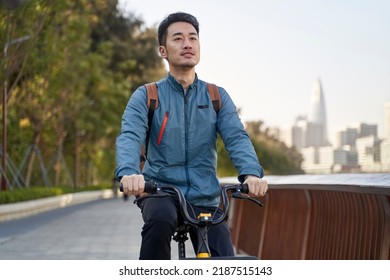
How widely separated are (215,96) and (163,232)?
0.72 metres

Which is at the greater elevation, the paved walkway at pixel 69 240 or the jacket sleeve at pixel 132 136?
the jacket sleeve at pixel 132 136

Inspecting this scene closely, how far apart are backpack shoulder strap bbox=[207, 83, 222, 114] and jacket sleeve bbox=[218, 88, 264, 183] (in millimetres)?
21

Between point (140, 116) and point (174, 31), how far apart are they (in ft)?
1.31

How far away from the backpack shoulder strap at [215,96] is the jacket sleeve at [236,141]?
2cm

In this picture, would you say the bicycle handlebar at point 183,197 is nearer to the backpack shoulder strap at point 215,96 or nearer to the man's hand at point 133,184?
the man's hand at point 133,184

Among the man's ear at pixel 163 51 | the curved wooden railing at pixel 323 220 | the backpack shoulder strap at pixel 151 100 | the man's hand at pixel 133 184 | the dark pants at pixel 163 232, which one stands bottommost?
the curved wooden railing at pixel 323 220

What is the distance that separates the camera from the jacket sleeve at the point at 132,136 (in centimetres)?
337

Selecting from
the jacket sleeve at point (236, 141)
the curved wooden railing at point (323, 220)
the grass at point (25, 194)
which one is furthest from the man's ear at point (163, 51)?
the grass at point (25, 194)

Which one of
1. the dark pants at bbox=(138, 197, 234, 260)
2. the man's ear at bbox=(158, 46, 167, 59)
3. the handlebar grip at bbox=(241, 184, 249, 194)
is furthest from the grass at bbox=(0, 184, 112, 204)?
the handlebar grip at bbox=(241, 184, 249, 194)

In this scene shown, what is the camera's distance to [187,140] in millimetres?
3648

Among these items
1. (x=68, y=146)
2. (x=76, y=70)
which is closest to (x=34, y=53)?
(x=76, y=70)

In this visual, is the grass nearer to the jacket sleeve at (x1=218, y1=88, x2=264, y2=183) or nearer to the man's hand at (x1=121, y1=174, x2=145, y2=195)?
the jacket sleeve at (x1=218, y1=88, x2=264, y2=183)

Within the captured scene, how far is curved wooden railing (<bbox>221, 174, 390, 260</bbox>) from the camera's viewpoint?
528 cm

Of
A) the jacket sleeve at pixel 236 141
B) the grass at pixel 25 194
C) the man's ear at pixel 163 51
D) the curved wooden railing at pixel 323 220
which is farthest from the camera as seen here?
the grass at pixel 25 194
